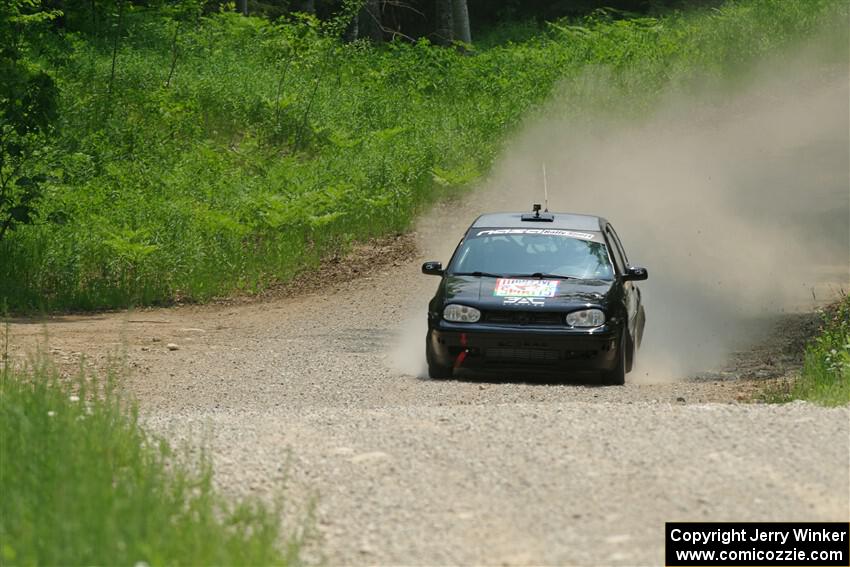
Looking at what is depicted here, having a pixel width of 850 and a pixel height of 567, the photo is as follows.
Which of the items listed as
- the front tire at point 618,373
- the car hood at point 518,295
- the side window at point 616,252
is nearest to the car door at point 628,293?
the side window at point 616,252

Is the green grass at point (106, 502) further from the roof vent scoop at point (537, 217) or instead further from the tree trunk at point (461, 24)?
the tree trunk at point (461, 24)

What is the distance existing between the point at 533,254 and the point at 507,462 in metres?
5.96

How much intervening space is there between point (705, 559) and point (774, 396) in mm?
5291

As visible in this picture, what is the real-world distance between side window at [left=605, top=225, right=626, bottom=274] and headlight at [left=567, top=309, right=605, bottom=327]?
1.20 metres

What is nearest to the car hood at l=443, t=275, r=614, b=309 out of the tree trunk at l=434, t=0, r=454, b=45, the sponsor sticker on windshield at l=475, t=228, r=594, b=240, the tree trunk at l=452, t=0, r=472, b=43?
the sponsor sticker on windshield at l=475, t=228, r=594, b=240

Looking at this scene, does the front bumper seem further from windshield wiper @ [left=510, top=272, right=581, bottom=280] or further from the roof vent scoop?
the roof vent scoop

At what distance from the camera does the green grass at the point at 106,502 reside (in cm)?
525

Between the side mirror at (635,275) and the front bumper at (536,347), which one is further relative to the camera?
the side mirror at (635,275)

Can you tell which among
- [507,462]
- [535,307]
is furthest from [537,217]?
[507,462]

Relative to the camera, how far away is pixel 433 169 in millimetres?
22828

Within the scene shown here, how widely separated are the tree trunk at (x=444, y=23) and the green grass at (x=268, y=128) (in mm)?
2067

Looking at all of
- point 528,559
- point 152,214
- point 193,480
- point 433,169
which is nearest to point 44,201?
point 152,214

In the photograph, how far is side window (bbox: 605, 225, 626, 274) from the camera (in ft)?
42.8

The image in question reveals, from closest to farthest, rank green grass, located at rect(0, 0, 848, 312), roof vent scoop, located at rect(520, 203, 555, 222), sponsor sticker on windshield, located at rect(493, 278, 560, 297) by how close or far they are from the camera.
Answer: sponsor sticker on windshield, located at rect(493, 278, 560, 297)
roof vent scoop, located at rect(520, 203, 555, 222)
green grass, located at rect(0, 0, 848, 312)
